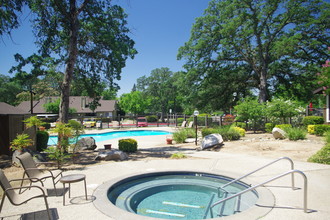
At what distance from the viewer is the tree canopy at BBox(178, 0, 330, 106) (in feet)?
75.7

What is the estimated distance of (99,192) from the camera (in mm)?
5062

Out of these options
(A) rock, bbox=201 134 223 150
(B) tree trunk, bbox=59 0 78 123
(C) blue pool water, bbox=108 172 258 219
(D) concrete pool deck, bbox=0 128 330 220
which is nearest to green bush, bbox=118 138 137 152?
(D) concrete pool deck, bbox=0 128 330 220

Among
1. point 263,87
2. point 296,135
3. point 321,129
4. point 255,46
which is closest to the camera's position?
point 296,135

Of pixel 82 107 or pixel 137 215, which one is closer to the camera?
pixel 137 215

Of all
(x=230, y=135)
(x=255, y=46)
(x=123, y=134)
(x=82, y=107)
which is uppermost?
(x=255, y=46)

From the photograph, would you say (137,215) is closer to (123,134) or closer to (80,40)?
(80,40)

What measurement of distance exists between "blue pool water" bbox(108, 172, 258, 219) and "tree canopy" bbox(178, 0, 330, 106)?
63.6 feet

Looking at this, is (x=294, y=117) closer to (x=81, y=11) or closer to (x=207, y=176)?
(x=207, y=176)

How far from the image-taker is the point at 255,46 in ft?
87.5

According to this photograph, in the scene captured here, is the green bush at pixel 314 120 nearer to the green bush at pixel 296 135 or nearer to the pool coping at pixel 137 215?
the green bush at pixel 296 135

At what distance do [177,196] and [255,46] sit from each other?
25721 millimetres

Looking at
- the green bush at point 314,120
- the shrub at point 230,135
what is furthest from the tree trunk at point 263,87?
the shrub at point 230,135

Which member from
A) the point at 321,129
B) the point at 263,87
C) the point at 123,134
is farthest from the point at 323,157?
the point at 123,134

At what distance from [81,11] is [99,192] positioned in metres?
10.0
